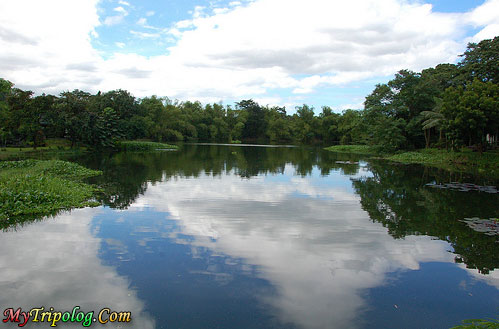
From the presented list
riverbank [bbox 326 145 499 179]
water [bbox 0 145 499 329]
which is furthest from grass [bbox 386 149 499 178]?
water [bbox 0 145 499 329]

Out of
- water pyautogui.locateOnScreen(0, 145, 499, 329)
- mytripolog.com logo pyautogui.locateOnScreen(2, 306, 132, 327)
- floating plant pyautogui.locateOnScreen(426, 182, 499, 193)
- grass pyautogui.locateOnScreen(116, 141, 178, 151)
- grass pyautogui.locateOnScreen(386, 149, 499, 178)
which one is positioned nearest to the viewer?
mytripolog.com logo pyautogui.locateOnScreen(2, 306, 132, 327)

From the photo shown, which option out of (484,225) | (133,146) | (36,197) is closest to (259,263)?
(484,225)

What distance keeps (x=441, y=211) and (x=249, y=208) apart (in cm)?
736

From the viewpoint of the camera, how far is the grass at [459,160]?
27016 mm

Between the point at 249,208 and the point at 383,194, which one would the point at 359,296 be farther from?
the point at 383,194

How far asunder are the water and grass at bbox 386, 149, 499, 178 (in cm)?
1520

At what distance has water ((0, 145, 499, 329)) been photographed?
5.85m

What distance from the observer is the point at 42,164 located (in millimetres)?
20281

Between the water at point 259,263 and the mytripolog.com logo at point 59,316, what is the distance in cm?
14

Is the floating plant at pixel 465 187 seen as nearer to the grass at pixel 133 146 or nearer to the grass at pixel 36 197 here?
the grass at pixel 36 197

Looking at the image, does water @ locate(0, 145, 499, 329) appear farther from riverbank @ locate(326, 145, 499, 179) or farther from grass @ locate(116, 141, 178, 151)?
grass @ locate(116, 141, 178, 151)

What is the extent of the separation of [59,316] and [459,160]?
34.5 metres

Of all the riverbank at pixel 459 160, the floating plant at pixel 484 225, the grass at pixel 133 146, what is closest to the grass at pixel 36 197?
the floating plant at pixel 484 225

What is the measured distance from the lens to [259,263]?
786cm
